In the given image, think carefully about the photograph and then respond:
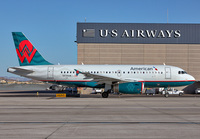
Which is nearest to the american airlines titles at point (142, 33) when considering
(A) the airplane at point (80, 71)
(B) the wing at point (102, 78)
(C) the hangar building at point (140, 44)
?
(C) the hangar building at point (140, 44)

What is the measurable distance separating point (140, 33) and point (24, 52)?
31.5 metres

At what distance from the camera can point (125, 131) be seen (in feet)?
30.8

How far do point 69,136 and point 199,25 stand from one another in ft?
185

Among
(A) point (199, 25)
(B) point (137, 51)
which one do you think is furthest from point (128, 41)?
(A) point (199, 25)

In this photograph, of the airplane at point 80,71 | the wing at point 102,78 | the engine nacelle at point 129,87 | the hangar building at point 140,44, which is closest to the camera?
the engine nacelle at point 129,87

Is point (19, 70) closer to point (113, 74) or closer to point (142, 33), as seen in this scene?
point (113, 74)

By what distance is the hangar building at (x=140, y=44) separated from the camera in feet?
184

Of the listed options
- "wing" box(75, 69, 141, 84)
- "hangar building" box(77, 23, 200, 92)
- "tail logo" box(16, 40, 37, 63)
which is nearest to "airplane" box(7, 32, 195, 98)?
"tail logo" box(16, 40, 37, 63)

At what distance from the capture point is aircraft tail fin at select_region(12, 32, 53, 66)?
33.0m

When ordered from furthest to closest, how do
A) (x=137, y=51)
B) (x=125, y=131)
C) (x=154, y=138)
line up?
(x=137, y=51) → (x=125, y=131) → (x=154, y=138)

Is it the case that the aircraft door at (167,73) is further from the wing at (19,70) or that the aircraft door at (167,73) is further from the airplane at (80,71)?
the wing at (19,70)

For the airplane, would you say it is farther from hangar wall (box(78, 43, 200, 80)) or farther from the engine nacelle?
hangar wall (box(78, 43, 200, 80))

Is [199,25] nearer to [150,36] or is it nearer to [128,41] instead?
[150,36]

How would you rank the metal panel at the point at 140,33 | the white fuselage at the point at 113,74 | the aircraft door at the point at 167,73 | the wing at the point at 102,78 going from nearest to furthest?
the wing at the point at 102,78 → the white fuselage at the point at 113,74 → the aircraft door at the point at 167,73 → the metal panel at the point at 140,33
